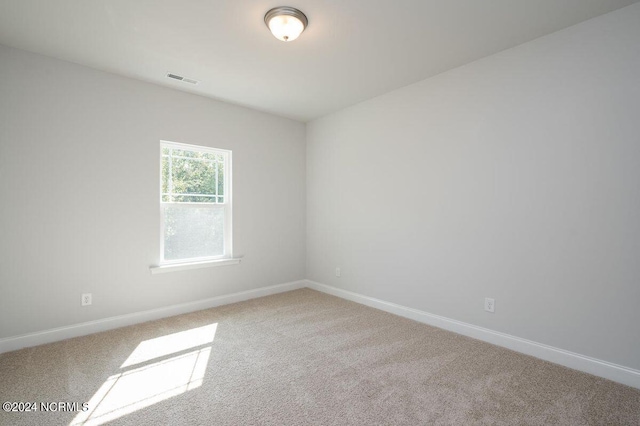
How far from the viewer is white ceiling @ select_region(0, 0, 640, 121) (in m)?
2.20

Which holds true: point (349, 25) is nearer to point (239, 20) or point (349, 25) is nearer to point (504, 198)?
point (239, 20)

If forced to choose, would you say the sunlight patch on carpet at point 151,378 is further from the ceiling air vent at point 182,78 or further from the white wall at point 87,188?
the ceiling air vent at point 182,78

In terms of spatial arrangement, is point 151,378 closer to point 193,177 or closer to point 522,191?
point 193,177

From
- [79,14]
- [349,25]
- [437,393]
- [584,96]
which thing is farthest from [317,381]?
[79,14]

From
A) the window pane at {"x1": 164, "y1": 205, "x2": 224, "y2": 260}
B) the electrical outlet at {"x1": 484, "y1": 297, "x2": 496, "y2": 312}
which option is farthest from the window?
the electrical outlet at {"x1": 484, "y1": 297, "x2": 496, "y2": 312}

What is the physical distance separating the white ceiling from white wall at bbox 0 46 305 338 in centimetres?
29

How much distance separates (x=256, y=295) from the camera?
437 cm

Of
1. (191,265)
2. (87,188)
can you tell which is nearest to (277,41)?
(87,188)

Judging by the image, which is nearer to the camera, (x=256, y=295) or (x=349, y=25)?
(x=349, y=25)

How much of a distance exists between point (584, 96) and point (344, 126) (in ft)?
8.51

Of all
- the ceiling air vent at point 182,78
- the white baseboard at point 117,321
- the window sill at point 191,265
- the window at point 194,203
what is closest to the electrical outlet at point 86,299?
the white baseboard at point 117,321

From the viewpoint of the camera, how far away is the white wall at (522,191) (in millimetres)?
2236

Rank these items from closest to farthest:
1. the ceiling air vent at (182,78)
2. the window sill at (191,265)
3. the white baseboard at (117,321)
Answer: the white baseboard at (117,321)
the ceiling air vent at (182,78)
the window sill at (191,265)

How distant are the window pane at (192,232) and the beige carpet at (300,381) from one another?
0.93 m
